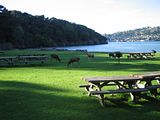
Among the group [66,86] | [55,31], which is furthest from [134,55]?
[55,31]

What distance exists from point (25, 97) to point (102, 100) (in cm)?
359

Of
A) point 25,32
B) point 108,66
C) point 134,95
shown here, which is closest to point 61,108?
point 134,95

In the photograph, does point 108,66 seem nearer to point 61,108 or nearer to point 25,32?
point 61,108

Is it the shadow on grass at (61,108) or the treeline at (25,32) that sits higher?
the treeline at (25,32)

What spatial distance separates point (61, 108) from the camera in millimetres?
12031

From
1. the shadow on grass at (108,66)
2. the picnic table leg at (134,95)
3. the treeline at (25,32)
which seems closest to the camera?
the picnic table leg at (134,95)

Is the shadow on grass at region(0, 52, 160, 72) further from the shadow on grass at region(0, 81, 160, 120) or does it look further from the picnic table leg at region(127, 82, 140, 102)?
the shadow on grass at region(0, 81, 160, 120)

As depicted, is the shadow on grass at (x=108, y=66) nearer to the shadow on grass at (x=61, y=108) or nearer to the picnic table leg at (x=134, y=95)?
the picnic table leg at (x=134, y=95)

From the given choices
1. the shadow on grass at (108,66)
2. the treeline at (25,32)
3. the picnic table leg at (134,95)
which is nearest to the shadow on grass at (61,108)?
the picnic table leg at (134,95)

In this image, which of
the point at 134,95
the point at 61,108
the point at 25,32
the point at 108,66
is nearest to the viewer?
the point at 61,108

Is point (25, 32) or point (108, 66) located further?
point (25, 32)

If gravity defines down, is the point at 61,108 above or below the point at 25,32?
below

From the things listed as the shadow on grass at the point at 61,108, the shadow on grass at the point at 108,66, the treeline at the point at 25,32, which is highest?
the treeline at the point at 25,32

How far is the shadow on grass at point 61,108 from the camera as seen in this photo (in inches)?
429
